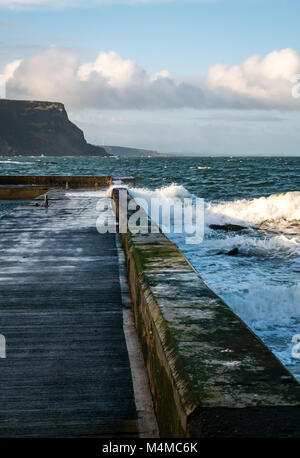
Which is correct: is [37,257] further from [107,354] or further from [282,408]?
[282,408]

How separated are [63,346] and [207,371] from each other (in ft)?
6.36

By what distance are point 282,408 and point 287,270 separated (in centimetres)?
787

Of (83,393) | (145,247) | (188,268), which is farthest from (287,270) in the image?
(83,393)

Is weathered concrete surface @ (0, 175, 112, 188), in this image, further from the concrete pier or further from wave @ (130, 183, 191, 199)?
the concrete pier

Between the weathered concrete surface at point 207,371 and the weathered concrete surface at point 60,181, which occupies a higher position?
the weathered concrete surface at point 60,181

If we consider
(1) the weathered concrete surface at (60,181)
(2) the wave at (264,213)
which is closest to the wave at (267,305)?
(2) the wave at (264,213)

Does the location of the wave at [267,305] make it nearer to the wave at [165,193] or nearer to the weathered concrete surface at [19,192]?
the wave at [165,193]

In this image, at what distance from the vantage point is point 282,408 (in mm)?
2111

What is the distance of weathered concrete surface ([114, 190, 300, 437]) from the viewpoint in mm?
2068

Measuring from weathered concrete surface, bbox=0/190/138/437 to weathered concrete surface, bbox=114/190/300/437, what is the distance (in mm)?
276

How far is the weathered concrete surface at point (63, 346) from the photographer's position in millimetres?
3037

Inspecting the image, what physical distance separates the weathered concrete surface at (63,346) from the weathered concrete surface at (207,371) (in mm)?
276

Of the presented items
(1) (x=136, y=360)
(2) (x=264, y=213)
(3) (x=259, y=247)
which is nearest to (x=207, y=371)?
(1) (x=136, y=360)

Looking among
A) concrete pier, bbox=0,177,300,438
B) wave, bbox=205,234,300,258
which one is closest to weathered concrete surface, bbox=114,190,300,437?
concrete pier, bbox=0,177,300,438
